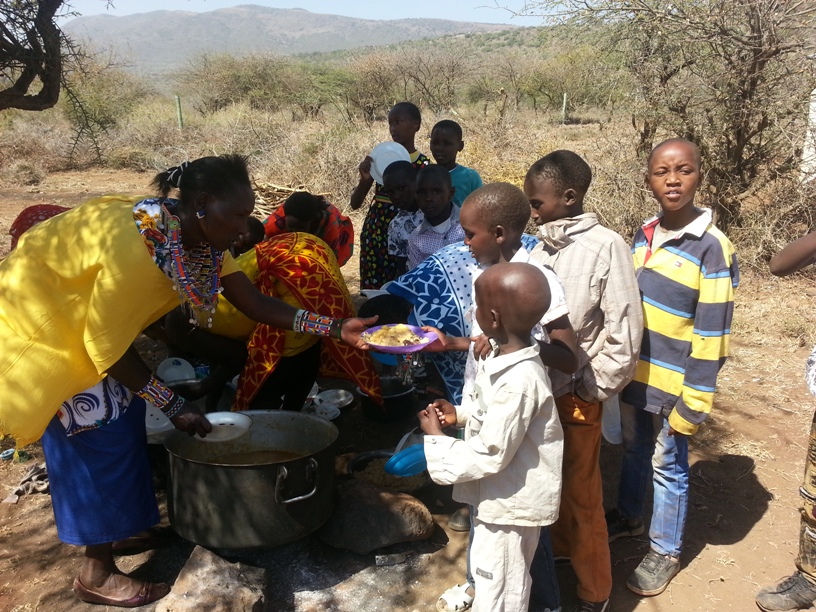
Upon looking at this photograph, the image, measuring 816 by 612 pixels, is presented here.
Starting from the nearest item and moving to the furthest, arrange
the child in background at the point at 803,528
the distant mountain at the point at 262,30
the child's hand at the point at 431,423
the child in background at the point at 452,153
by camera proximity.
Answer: the child's hand at the point at 431,423, the child in background at the point at 803,528, the child in background at the point at 452,153, the distant mountain at the point at 262,30

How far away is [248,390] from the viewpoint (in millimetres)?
3352

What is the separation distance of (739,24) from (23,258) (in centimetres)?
628

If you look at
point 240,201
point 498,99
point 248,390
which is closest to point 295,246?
point 248,390

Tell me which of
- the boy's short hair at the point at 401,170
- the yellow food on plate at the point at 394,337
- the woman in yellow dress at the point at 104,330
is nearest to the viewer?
the woman in yellow dress at the point at 104,330

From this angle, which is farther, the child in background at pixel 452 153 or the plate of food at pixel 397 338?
the child in background at pixel 452 153

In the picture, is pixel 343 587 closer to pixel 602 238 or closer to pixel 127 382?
pixel 127 382

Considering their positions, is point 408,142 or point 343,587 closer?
point 343,587

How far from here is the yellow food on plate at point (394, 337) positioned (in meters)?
2.51

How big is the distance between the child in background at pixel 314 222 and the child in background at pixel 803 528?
8.24ft

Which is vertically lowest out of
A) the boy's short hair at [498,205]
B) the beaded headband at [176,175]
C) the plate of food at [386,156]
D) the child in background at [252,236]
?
the child in background at [252,236]

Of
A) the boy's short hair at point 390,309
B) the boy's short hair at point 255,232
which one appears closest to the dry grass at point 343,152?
the boy's short hair at point 390,309

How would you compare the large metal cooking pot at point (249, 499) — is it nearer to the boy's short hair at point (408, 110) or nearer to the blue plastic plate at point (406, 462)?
the blue plastic plate at point (406, 462)

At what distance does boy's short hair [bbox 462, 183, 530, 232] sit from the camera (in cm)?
220

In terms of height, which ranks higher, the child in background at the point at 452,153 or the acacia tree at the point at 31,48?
the acacia tree at the point at 31,48
